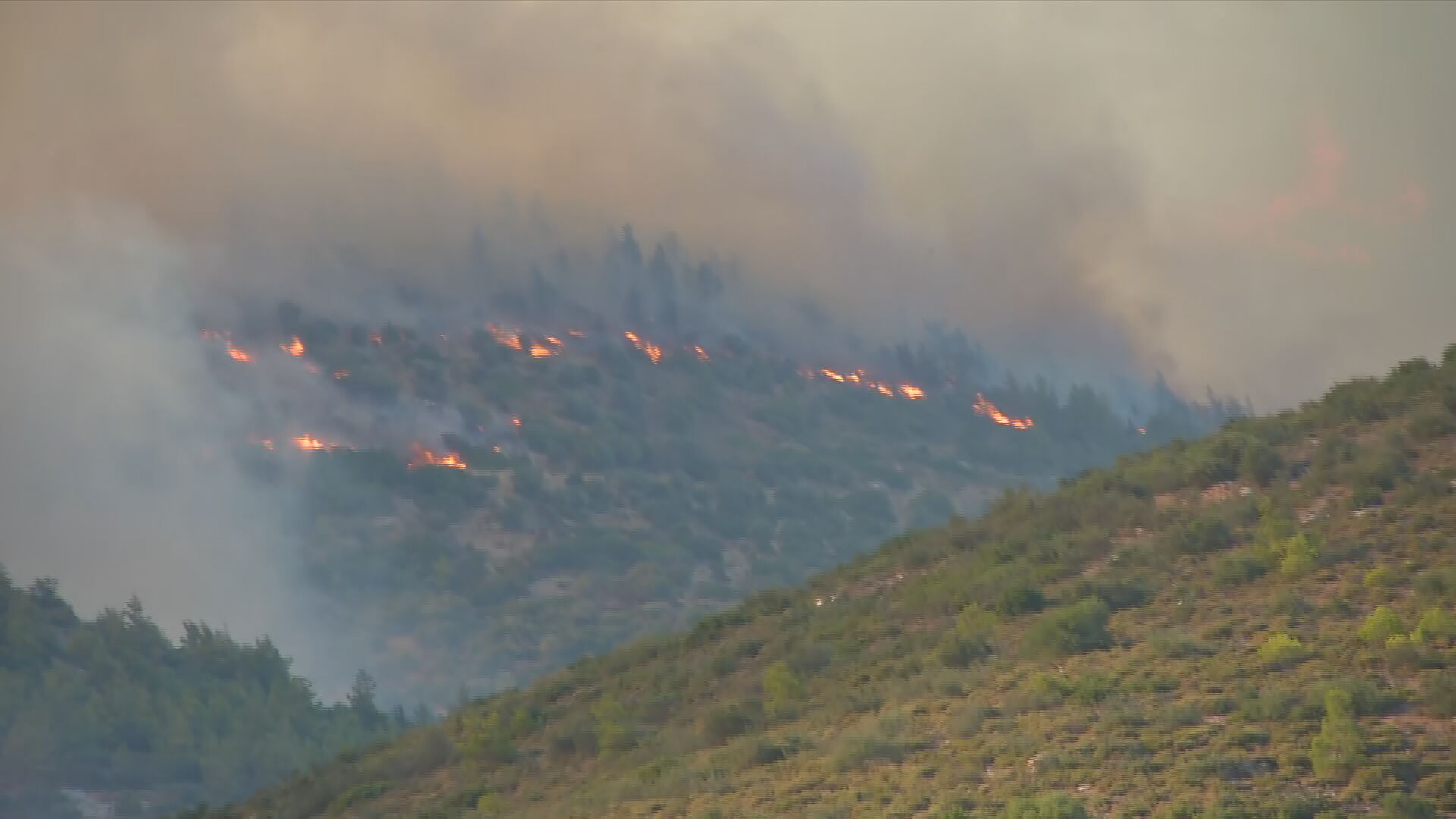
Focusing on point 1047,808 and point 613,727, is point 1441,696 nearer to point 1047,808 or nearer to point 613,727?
point 1047,808

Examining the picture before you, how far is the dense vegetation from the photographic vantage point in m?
93.3

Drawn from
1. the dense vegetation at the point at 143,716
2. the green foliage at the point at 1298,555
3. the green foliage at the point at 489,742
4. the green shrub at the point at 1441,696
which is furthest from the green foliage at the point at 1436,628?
the dense vegetation at the point at 143,716

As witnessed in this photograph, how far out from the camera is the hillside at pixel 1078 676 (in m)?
23.8

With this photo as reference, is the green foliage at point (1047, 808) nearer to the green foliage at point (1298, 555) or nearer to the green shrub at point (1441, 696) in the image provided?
the green shrub at point (1441, 696)

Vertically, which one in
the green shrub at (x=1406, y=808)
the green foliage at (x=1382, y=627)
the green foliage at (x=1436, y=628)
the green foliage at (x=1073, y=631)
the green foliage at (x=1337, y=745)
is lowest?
the green shrub at (x=1406, y=808)

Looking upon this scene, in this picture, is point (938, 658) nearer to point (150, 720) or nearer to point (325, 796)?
point (325, 796)

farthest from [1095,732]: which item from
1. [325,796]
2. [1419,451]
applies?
[325,796]

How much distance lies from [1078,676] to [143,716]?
81853 millimetres

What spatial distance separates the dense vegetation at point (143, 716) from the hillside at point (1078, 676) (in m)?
46.7

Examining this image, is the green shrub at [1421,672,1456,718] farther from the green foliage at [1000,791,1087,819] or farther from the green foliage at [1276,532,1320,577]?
the green foliage at [1276,532,1320,577]

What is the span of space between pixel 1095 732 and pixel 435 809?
17517mm

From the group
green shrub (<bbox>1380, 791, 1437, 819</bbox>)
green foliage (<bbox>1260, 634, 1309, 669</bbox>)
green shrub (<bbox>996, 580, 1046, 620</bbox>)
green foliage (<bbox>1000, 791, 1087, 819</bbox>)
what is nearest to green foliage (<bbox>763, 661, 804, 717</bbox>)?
green shrub (<bbox>996, 580, 1046, 620</bbox>)

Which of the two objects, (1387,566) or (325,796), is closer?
(1387,566)

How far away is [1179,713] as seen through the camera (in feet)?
83.9
